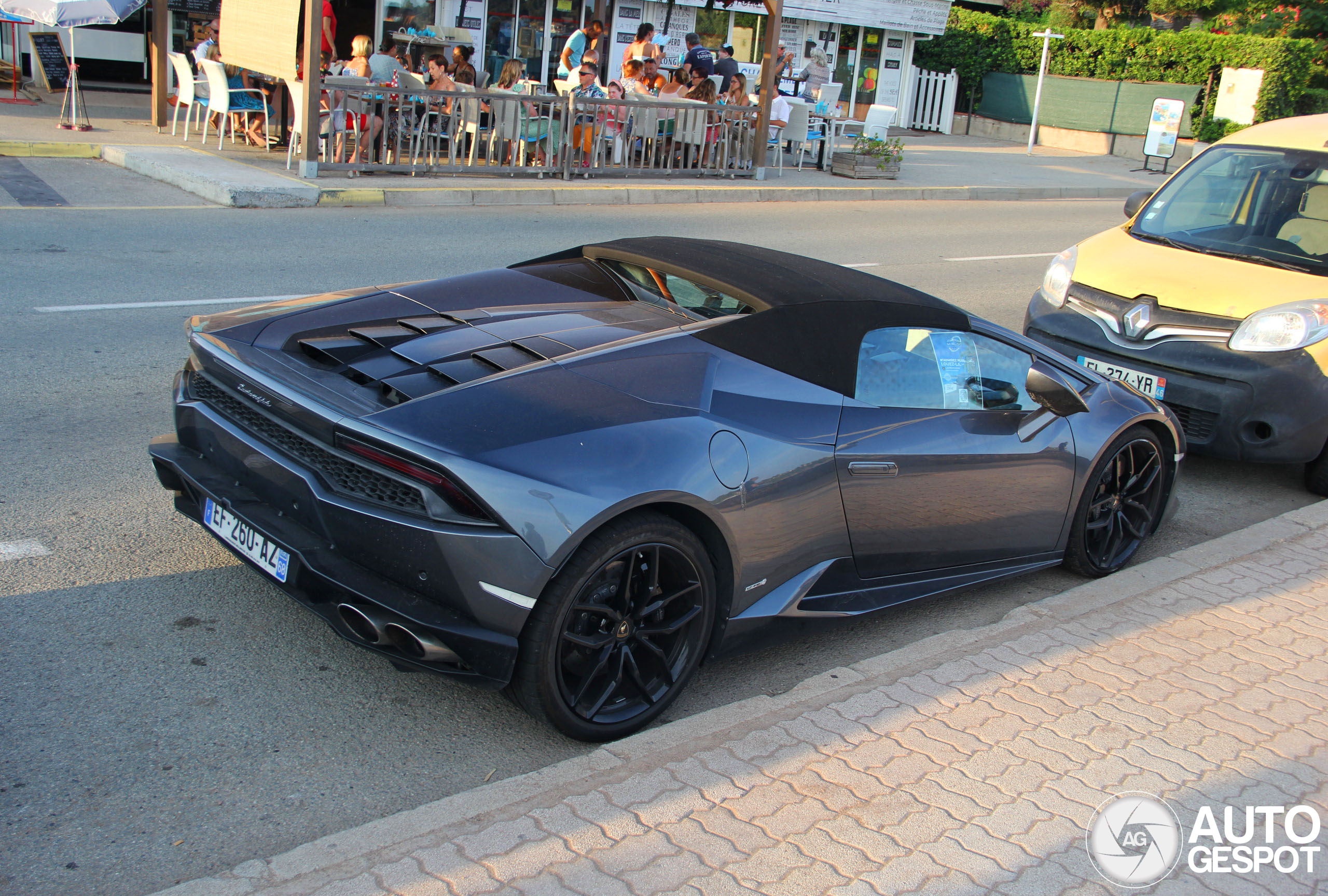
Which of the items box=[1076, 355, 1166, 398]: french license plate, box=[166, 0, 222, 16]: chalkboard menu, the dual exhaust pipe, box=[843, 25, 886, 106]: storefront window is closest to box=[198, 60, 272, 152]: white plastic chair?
box=[166, 0, 222, 16]: chalkboard menu

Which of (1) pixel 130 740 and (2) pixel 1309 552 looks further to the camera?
(2) pixel 1309 552

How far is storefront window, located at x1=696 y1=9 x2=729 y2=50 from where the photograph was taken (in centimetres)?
2555

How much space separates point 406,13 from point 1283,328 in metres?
18.8

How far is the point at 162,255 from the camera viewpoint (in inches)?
386

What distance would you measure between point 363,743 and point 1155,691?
108 inches

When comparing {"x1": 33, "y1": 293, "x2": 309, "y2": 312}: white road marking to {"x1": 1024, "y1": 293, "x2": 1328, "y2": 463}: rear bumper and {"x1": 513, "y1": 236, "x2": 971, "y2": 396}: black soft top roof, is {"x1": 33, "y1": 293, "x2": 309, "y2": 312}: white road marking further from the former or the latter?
{"x1": 1024, "y1": 293, "x2": 1328, "y2": 463}: rear bumper

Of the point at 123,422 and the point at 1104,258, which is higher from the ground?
the point at 1104,258

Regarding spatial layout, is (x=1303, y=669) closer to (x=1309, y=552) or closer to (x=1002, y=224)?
(x=1309, y=552)

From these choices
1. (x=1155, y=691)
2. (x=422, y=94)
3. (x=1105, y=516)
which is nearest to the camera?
(x=1155, y=691)

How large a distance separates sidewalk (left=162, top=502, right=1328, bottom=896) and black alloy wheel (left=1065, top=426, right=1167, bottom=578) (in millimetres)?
484

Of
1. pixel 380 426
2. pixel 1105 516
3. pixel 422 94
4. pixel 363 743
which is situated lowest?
pixel 363 743

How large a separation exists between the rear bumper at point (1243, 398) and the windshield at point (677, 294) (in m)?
3.57

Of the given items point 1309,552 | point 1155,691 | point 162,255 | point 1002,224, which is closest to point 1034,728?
point 1155,691

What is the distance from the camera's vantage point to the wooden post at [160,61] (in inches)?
624
